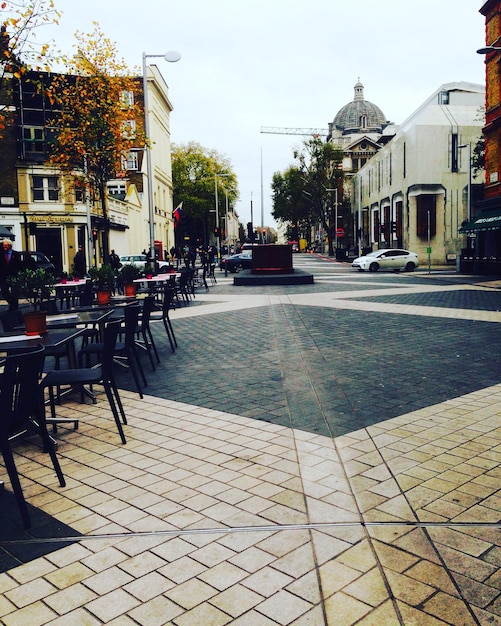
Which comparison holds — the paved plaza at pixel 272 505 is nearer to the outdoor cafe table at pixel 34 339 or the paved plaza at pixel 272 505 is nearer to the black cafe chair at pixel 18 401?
the black cafe chair at pixel 18 401

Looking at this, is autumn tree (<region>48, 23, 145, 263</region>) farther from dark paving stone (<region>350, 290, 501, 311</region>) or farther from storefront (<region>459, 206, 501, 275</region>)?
storefront (<region>459, 206, 501, 275</region>)

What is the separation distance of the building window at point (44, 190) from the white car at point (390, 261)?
65.1 feet

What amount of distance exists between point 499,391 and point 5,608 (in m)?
5.44

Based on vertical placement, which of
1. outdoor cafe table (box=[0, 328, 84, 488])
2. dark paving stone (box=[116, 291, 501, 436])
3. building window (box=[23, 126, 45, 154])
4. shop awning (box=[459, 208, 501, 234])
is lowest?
dark paving stone (box=[116, 291, 501, 436])

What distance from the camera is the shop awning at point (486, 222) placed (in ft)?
90.0

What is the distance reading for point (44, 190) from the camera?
38469 mm

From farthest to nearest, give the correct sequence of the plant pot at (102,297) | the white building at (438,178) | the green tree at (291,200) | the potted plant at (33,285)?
the green tree at (291,200)
the white building at (438,178)
the plant pot at (102,297)
the potted plant at (33,285)

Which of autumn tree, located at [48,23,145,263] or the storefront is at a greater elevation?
autumn tree, located at [48,23,145,263]

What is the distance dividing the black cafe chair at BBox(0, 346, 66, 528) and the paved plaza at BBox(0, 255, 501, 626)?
0.81ft

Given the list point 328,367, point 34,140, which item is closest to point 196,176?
point 34,140

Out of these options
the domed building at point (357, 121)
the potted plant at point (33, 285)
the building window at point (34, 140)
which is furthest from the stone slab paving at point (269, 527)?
the domed building at point (357, 121)

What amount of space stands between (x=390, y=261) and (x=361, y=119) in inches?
3901

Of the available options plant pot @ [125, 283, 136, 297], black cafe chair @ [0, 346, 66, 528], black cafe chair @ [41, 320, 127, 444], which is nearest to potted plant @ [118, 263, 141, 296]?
plant pot @ [125, 283, 136, 297]

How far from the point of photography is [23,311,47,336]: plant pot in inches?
217
